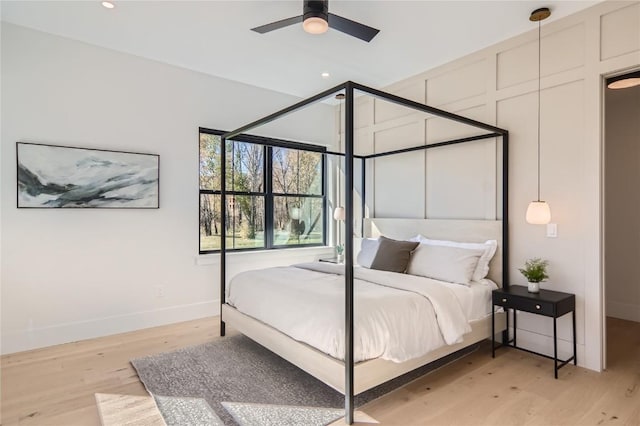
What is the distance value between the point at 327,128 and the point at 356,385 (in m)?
4.04

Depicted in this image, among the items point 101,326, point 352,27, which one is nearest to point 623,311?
point 352,27

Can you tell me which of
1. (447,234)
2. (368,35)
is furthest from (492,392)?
(368,35)

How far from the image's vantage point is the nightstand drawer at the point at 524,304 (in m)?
2.72

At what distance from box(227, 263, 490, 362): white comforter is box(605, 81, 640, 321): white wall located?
2.65 metres

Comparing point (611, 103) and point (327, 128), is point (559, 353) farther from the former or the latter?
point (327, 128)

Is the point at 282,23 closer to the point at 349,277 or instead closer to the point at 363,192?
the point at 349,277

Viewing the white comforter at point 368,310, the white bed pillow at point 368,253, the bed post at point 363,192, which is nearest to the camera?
the white comforter at point 368,310

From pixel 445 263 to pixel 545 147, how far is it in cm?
133

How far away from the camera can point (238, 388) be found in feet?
8.45

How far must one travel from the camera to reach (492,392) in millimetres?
2516

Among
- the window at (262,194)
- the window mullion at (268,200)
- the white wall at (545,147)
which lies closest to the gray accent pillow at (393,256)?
the white wall at (545,147)

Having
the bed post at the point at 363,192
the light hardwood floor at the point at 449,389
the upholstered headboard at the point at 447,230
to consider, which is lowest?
the light hardwood floor at the point at 449,389

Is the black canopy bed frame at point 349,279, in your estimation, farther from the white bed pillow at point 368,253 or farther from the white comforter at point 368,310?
the white bed pillow at point 368,253

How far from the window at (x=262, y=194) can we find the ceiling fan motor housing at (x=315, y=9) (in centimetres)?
190
